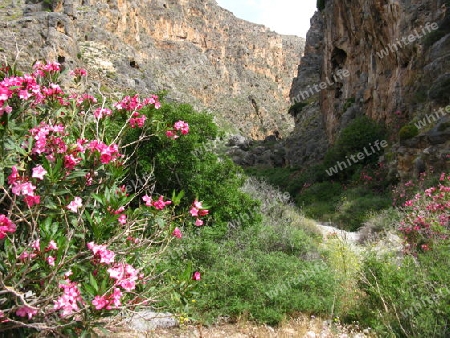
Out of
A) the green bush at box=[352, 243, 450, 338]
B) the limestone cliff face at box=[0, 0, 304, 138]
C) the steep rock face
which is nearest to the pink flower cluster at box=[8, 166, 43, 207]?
the green bush at box=[352, 243, 450, 338]

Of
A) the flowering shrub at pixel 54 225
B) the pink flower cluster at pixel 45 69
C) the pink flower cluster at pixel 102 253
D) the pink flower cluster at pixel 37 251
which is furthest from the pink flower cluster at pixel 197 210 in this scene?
the pink flower cluster at pixel 45 69

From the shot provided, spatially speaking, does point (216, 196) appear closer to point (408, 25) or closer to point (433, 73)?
point (433, 73)

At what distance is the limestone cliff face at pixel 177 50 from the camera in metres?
32.4

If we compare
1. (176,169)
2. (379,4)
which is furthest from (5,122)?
(379,4)

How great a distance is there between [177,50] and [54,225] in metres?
85.9

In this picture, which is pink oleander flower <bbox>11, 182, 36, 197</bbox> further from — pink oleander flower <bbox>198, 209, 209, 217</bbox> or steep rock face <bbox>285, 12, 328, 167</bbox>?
steep rock face <bbox>285, 12, 328, 167</bbox>

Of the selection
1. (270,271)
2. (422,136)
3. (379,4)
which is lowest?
(270,271)

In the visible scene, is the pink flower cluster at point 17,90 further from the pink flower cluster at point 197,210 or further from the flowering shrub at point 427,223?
the flowering shrub at point 427,223

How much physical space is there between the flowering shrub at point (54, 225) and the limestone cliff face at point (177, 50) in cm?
2588

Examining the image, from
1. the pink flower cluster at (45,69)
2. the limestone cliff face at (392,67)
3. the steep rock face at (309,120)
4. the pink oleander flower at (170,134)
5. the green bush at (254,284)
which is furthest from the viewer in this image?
the steep rock face at (309,120)

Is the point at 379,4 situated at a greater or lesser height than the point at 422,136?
greater

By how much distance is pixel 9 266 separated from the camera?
2355 mm

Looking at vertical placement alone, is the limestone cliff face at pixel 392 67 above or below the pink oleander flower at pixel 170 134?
above

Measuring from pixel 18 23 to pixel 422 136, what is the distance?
29970 mm
